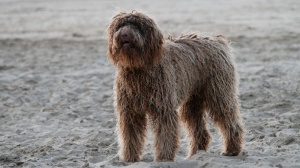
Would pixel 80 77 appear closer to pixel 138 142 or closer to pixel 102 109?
pixel 102 109

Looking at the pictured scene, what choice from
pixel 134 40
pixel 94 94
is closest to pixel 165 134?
pixel 134 40

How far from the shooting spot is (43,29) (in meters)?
21.6

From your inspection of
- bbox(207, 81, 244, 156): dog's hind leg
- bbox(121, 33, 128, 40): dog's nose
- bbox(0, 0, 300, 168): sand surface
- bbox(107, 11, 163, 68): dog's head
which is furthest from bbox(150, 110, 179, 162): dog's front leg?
bbox(121, 33, 128, 40): dog's nose

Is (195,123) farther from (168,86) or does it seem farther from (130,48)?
(130,48)

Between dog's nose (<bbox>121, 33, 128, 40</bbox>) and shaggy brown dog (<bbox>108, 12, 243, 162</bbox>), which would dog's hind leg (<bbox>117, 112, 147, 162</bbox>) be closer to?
shaggy brown dog (<bbox>108, 12, 243, 162</bbox>)

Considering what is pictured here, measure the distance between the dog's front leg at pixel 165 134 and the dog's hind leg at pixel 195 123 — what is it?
0.85 metres

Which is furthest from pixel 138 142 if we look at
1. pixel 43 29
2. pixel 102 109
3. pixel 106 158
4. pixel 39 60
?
pixel 43 29

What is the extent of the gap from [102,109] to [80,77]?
2828 millimetres

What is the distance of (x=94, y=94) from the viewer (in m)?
10.9

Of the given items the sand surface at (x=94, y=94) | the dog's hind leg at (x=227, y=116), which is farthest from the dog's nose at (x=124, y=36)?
the dog's hind leg at (x=227, y=116)

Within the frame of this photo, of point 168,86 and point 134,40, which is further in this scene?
point 168,86

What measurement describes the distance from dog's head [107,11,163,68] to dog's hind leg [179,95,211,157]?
1.25 metres

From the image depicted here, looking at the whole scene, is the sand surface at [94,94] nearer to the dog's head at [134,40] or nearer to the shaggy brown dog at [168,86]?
the shaggy brown dog at [168,86]

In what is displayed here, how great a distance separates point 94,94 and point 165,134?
4887 millimetres
